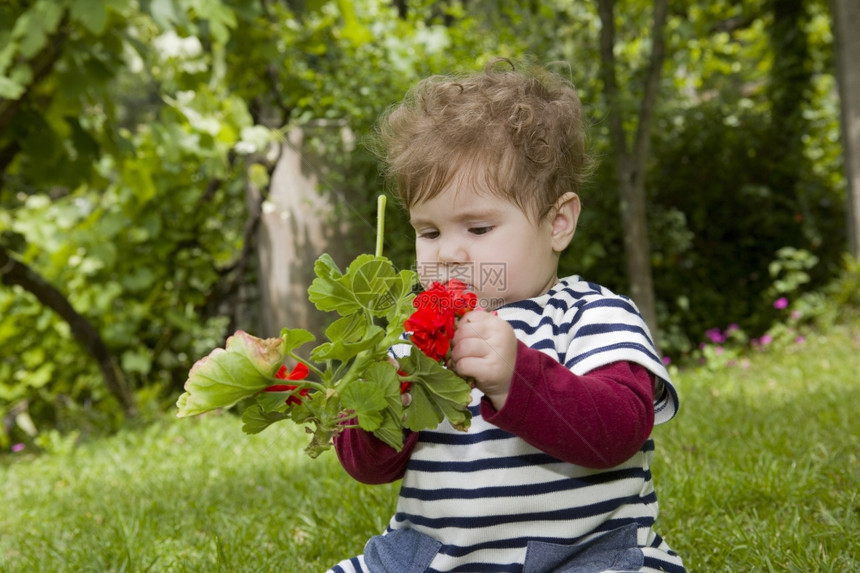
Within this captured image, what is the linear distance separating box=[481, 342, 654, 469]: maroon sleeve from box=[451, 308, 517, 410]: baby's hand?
0.07ft

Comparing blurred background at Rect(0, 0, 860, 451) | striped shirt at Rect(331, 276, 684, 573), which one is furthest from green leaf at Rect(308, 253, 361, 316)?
blurred background at Rect(0, 0, 860, 451)

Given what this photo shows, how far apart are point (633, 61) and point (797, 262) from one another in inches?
83.4

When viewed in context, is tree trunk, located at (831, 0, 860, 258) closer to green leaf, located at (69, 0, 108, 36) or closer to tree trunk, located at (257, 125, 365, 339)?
tree trunk, located at (257, 125, 365, 339)

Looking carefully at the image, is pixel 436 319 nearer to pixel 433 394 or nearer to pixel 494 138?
pixel 433 394

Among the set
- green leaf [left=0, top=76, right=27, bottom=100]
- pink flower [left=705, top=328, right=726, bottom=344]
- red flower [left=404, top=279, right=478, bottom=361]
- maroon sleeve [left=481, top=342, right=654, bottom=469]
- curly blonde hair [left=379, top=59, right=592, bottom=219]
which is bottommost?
pink flower [left=705, top=328, right=726, bottom=344]

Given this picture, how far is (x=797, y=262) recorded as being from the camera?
5.77 metres

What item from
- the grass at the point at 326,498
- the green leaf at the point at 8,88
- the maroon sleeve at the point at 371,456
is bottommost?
the grass at the point at 326,498

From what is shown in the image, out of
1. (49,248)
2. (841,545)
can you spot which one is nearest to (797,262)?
(841,545)

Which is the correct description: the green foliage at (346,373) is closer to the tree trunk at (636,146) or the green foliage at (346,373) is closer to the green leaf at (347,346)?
the green leaf at (347,346)

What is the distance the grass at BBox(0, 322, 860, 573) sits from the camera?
1.89m

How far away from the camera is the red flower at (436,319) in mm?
1076

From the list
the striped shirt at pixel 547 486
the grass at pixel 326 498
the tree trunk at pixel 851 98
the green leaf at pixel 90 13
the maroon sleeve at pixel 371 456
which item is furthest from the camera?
the tree trunk at pixel 851 98

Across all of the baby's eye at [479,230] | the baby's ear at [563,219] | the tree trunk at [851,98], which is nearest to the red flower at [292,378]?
the baby's eye at [479,230]

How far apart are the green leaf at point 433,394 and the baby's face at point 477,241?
0.77ft
